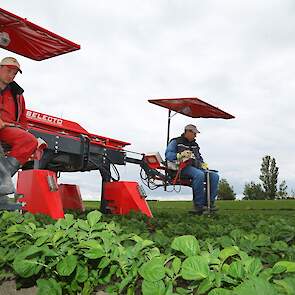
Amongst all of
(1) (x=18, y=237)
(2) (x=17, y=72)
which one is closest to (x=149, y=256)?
(1) (x=18, y=237)

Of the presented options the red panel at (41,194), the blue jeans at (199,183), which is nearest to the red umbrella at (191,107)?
the blue jeans at (199,183)

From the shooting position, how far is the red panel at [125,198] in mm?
5898

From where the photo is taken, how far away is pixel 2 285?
2.14m

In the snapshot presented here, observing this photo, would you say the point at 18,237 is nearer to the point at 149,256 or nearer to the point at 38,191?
the point at 149,256

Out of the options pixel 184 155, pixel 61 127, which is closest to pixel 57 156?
pixel 61 127

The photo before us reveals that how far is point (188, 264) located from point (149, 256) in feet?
1.17

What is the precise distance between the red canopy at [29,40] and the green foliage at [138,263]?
132 inches

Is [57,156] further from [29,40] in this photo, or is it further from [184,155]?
[184,155]

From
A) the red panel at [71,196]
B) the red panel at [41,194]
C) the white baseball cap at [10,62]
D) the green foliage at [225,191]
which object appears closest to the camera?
the white baseball cap at [10,62]

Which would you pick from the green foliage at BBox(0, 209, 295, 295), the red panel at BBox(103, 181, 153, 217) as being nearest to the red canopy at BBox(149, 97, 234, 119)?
the red panel at BBox(103, 181, 153, 217)

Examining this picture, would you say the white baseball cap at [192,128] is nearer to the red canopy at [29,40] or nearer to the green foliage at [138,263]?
the red canopy at [29,40]

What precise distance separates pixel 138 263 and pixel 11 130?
3059 millimetres

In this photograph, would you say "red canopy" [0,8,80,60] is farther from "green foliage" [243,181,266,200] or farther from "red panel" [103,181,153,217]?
"green foliage" [243,181,266,200]

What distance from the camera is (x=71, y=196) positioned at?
687 centimetres
